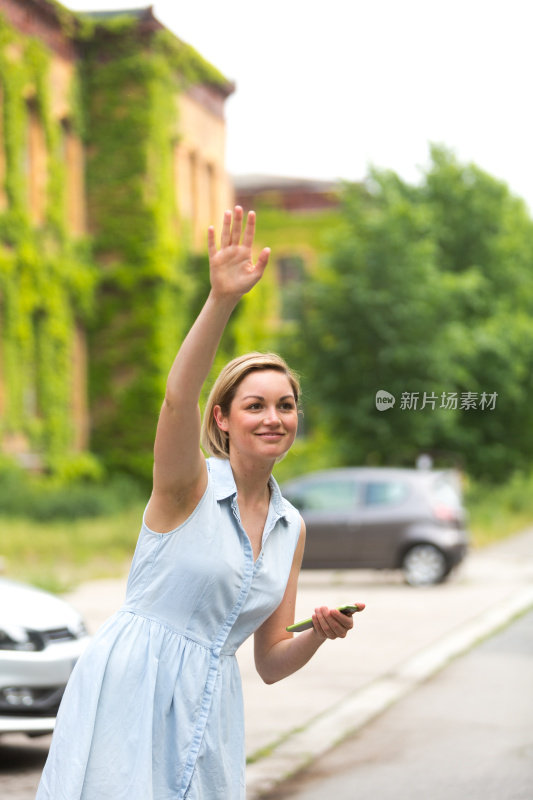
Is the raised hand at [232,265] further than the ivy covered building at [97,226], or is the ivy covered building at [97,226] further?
the ivy covered building at [97,226]

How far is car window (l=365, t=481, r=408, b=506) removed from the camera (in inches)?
744

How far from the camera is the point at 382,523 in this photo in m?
18.7

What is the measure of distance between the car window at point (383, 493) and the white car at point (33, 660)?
37.7ft

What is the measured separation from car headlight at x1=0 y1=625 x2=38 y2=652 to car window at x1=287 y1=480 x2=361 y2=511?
11.6 meters

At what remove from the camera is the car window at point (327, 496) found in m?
18.9

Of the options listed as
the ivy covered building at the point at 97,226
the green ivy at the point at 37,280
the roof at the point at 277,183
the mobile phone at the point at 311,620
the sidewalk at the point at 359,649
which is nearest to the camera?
the mobile phone at the point at 311,620

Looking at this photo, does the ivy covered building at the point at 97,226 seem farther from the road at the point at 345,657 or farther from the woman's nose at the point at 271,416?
the woman's nose at the point at 271,416

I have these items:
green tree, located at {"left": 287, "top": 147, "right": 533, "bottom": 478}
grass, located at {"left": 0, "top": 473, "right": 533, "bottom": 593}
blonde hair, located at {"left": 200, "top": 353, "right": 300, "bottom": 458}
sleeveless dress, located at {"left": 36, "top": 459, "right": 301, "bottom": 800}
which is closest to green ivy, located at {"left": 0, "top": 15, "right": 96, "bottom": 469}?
grass, located at {"left": 0, "top": 473, "right": 533, "bottom": 593}

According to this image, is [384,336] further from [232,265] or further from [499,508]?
[232,265]

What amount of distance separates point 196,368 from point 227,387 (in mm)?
396

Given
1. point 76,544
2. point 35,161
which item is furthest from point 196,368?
point 35,161

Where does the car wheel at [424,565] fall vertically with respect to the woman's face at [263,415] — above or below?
below

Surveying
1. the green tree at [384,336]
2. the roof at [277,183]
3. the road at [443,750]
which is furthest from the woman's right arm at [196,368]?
the roof at [277,183]

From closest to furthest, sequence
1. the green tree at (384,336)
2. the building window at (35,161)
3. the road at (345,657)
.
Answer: the road at (345,657)
the green tree at (384,336)
the building window at (35,161)
